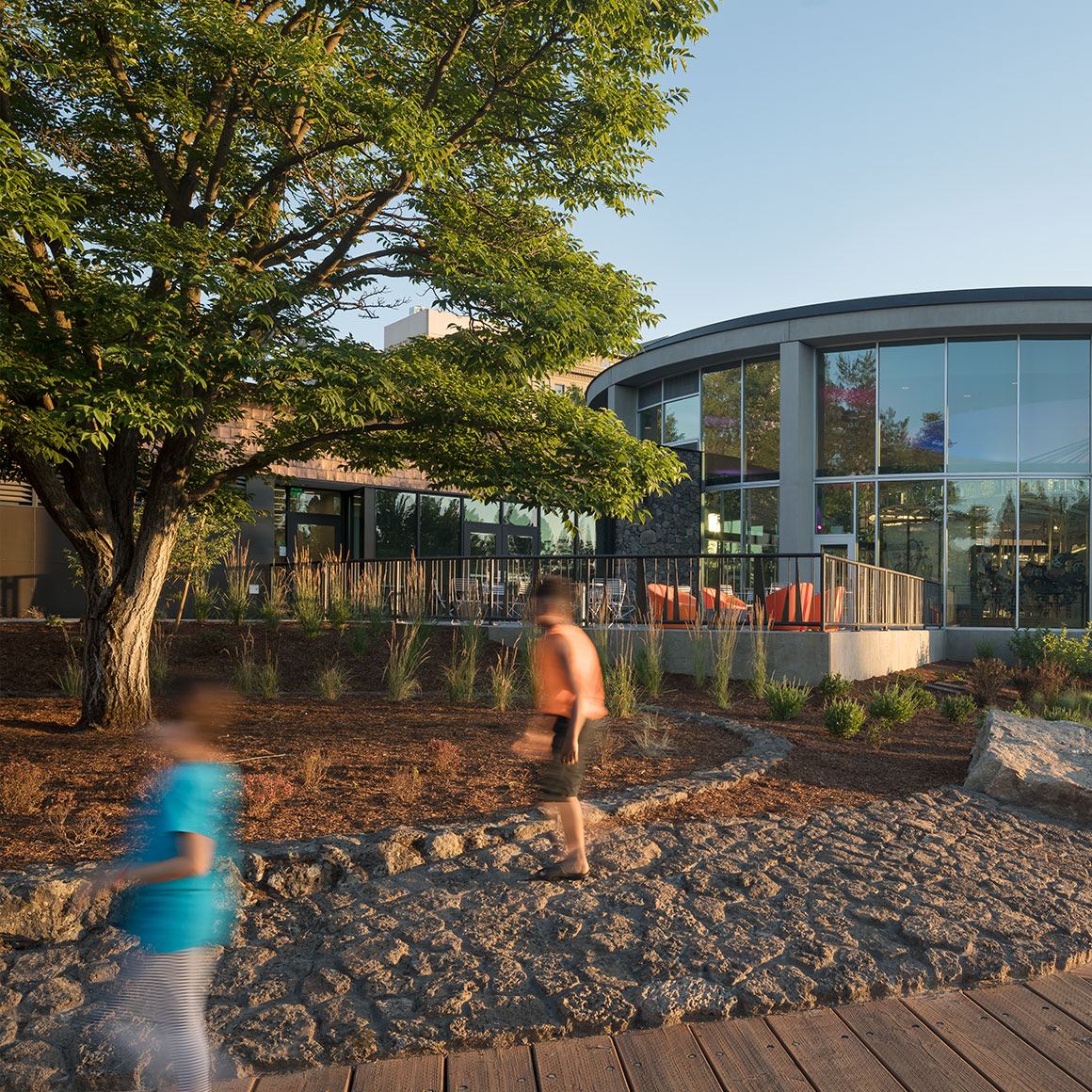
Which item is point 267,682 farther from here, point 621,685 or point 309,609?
point 621,685

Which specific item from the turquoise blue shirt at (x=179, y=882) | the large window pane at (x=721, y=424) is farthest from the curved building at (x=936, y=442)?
the turquoise blue shirt at (x=179, y=882)

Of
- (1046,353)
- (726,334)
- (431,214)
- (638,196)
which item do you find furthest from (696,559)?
(1046,353)

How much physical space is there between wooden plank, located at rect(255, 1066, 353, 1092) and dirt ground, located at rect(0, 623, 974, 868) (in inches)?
75.5

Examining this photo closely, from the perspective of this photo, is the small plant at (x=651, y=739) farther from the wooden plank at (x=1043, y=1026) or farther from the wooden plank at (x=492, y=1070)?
the wooden plank at (x=492, y=1070)

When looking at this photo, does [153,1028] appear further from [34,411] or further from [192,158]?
[192,158]

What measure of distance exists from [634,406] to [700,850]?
19742 millimetres

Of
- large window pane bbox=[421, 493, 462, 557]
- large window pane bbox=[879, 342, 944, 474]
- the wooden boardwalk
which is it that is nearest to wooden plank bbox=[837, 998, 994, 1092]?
the wooden boardwalk

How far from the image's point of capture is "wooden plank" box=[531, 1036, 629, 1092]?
2.65 metres

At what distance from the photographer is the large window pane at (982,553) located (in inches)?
702

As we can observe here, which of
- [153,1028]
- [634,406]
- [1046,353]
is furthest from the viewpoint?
[634,406]

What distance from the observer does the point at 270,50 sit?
5.12m

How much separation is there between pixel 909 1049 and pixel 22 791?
4.50 metres

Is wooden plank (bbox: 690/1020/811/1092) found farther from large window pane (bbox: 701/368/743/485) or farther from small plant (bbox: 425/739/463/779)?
large window pane (bbox: 701/368/743/485)

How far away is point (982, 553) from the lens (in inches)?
707
